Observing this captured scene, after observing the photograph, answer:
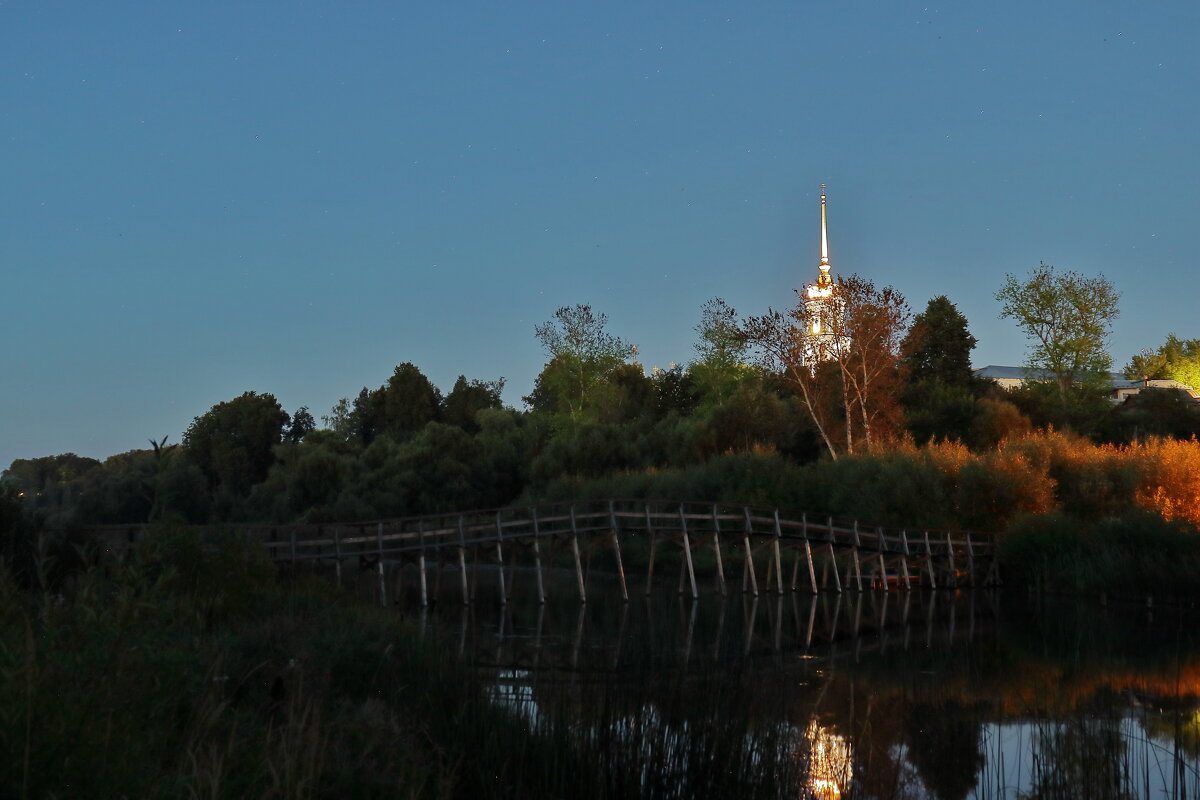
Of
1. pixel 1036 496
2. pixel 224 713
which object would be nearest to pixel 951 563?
pixel 1036 496

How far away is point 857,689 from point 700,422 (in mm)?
37266

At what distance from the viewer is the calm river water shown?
8891 mm

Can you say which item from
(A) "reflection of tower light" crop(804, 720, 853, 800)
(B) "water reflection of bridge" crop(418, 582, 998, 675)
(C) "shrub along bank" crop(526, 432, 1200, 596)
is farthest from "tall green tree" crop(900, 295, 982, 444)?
(A) "reflection of tower light" crop(804, 720, 853, 800)

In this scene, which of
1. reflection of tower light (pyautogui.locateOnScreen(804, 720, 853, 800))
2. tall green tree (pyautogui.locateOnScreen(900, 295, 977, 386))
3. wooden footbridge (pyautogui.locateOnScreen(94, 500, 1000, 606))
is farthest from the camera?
tall green tree (pyautogui.locateOnScreen(900, 295, 977, 386))

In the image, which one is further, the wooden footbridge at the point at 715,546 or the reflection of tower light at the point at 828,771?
the wooden footbridge at the point at 715,546

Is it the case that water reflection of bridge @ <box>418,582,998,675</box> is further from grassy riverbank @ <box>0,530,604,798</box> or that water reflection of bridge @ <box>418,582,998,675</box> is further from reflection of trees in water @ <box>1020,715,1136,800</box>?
reflection of trees in water @ <box>1020,715,1136,800</box>

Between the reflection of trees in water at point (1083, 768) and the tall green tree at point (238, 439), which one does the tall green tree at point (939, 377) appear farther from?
the tall green tree at point (238, 439)

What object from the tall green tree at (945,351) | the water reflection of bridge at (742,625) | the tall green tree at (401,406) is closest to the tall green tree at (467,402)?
the tall green tree at (401,406)

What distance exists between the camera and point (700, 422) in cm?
5409

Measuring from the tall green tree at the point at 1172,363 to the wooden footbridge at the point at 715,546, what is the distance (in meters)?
72.9

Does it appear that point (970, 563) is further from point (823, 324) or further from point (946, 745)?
point (946, 745)

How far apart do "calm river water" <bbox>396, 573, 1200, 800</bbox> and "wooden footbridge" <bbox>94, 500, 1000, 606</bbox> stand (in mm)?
1467

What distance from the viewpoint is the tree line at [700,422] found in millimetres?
47375

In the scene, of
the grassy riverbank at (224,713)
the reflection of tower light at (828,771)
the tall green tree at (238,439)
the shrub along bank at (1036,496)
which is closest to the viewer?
the grassy riverbank at (224,713)
